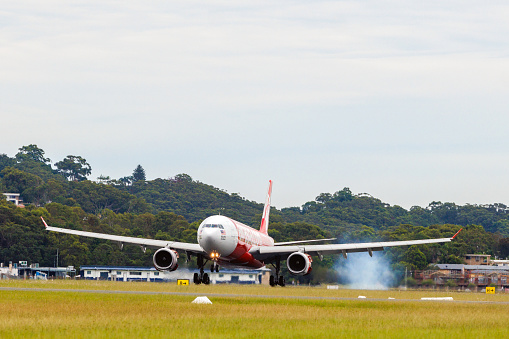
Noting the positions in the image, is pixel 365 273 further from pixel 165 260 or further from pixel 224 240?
pixel 224 240

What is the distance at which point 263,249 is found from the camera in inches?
2817

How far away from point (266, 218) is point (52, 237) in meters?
88.9

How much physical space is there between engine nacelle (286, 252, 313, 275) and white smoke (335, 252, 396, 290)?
111 ft

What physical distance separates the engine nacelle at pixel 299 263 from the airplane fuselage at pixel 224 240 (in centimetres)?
388

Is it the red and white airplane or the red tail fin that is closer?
the red and white airplane

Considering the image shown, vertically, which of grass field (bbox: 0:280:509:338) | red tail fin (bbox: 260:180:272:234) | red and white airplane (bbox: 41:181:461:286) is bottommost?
grass field (bbox: 0:280:509:338)

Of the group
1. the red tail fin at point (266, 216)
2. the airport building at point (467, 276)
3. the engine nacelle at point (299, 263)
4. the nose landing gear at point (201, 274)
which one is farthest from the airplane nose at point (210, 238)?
the airport building at point (467, 276)

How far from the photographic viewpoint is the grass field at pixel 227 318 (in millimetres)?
33562

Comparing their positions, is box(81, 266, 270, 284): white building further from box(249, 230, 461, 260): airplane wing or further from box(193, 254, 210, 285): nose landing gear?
box(193, 254, 210, 285): nose landing gear

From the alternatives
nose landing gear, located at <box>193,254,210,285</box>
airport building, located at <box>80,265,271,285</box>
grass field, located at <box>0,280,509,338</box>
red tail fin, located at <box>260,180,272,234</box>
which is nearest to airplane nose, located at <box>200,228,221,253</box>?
nose landing gear, located at <box>193,254,210,285</box>

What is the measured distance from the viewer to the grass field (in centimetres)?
3356

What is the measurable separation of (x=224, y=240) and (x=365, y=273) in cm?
4448

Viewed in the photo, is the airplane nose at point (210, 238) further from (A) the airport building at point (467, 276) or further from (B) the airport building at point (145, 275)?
(B) the airport building at point (145, 275)

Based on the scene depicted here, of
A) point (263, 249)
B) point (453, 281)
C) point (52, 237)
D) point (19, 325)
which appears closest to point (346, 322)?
point (19, 325)
